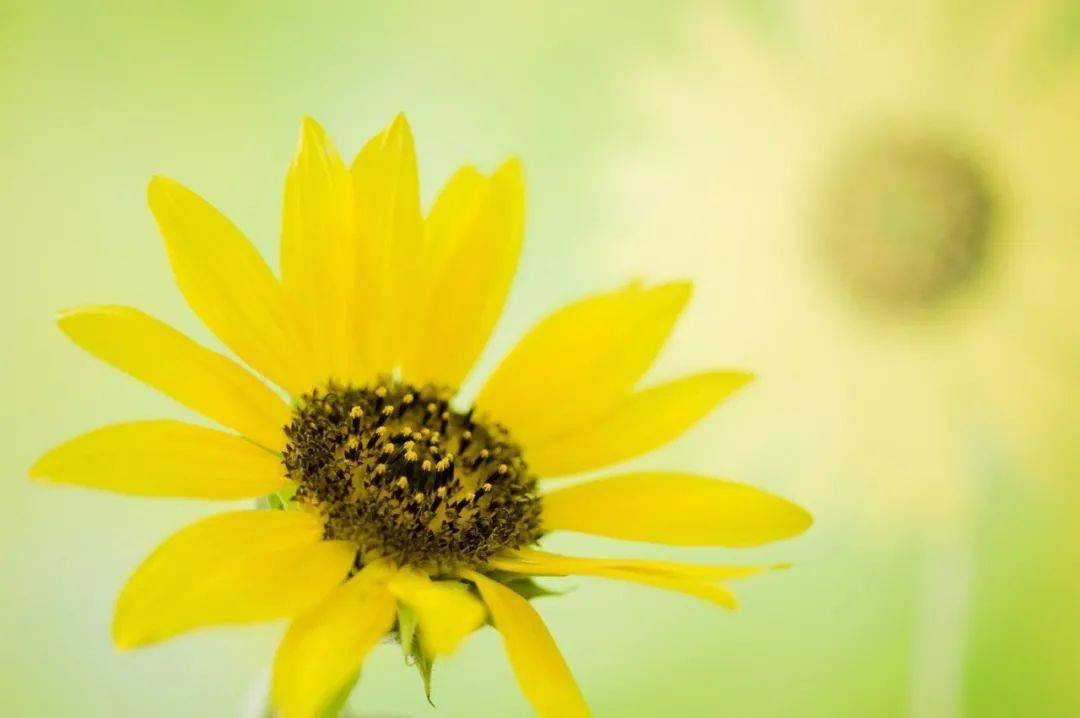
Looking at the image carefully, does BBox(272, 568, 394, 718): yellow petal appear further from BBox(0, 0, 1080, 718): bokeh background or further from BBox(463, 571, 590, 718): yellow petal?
BBox(0, 0, 1080, 718): bokeh background

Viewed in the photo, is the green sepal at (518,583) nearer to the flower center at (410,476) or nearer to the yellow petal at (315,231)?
the flower center at (410,476)

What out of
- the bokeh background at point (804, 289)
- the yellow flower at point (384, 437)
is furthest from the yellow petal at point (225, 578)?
the bokeh background at point (804, 289)

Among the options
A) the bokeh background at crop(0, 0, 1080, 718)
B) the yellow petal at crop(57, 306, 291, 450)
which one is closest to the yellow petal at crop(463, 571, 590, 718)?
the yellow petal at crop(57, 306, 291, 450)

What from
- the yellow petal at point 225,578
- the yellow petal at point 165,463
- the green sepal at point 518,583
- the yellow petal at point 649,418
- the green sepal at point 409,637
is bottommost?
the green sepal at point 409,637

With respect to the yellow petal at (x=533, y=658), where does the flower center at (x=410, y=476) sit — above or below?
above

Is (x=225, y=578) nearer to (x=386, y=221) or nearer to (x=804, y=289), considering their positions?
(x=386, y=221)

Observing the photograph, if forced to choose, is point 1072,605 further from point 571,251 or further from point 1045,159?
point 571,251
